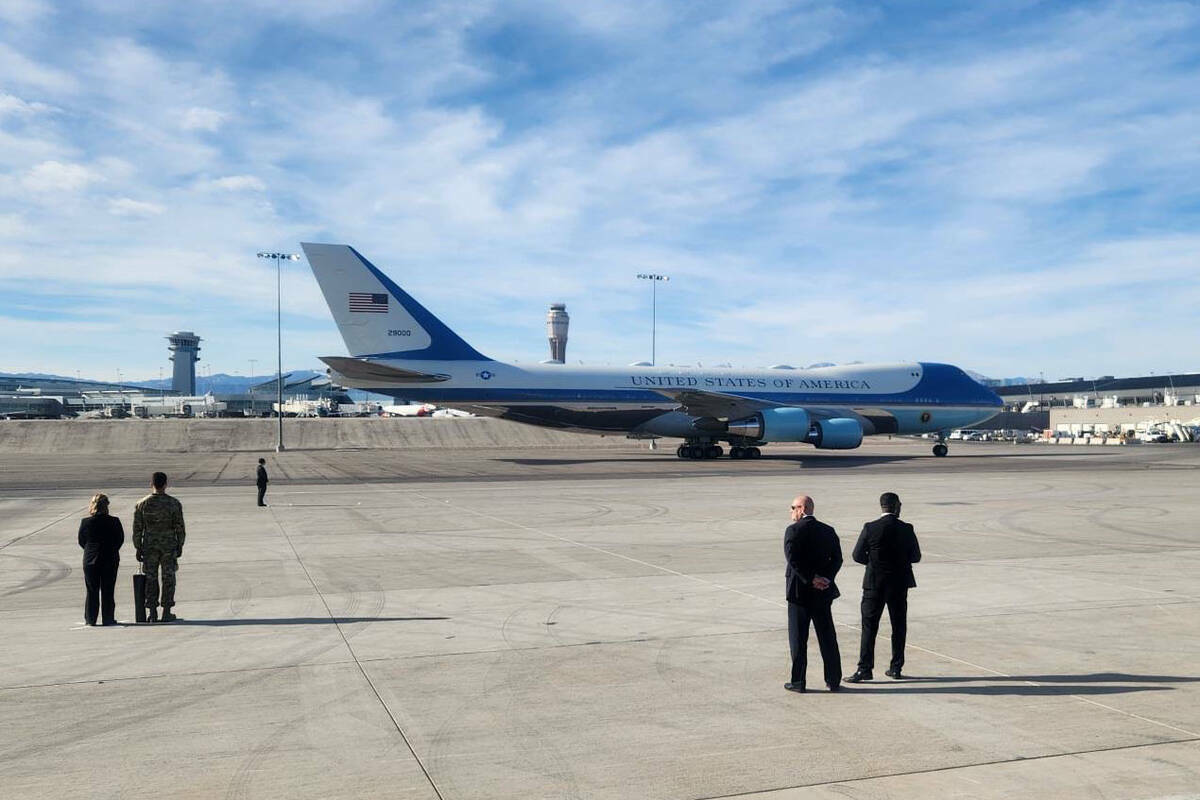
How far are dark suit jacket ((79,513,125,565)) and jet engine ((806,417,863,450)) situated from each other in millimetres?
34300

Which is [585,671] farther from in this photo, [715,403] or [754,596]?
[715,403]

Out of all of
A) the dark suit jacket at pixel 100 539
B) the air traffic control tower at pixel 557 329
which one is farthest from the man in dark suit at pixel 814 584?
the air traffic control tower at pixel 557 329

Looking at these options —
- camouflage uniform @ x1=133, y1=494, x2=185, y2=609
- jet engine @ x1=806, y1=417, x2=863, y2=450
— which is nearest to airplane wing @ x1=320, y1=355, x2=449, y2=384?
jet engine @ x1=806, y1=417, x2=863, y2=450

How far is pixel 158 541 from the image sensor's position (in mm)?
10281

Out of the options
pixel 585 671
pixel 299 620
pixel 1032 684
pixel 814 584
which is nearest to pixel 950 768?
pixel 814 584

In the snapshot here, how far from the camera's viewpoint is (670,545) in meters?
15.6

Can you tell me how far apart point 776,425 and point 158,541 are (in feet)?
107

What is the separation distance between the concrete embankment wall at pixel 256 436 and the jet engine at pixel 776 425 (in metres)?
25.8

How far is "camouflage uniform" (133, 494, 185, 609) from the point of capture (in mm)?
10070

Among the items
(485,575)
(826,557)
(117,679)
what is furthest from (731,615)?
(117,679)

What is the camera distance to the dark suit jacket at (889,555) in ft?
25.7

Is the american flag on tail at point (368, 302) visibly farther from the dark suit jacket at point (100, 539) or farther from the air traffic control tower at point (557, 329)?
the air traffic control tower at point (557, 329)

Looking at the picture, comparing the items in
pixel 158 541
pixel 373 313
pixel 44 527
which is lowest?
pixel 44 527

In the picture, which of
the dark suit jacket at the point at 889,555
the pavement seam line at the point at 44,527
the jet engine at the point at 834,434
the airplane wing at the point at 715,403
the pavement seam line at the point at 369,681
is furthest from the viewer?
the jet engine at the point at 834,434
